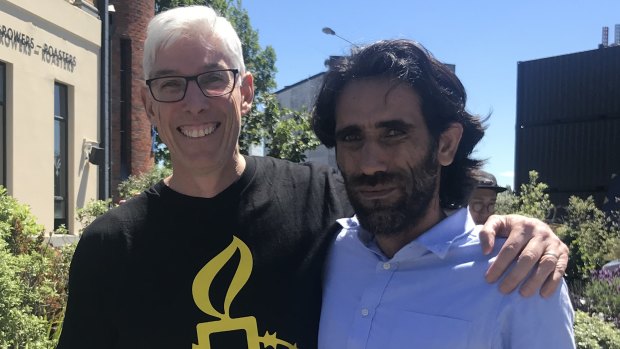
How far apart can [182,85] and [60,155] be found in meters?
10.1

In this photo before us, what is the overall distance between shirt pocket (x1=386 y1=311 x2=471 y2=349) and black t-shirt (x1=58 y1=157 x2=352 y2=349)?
0.41 metres

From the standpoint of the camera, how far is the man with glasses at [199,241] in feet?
6.52

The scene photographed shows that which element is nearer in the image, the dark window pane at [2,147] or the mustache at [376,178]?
the mustache at [376,178]

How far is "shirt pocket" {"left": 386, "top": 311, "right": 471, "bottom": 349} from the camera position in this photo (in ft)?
5.33

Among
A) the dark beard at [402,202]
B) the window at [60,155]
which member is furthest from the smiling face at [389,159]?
the window at [60,155]

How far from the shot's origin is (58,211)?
1114cm

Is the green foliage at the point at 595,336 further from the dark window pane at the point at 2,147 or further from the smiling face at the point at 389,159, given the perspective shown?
the dark window pane at the point at 2,147

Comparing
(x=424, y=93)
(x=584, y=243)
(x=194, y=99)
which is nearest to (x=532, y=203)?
(x=584, y=243)

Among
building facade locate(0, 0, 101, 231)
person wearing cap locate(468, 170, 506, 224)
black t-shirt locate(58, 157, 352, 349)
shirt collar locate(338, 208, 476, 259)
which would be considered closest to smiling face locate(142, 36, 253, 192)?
black t-shirt locate(58, 157, 352, 349)

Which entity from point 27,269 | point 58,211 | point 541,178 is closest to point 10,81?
point 58,211

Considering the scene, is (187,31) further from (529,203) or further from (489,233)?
(529,203)

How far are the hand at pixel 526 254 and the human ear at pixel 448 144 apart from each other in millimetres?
242

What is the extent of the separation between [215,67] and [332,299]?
89cm

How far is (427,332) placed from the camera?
1659 millimetres
